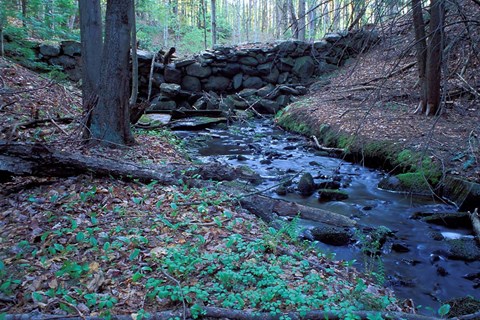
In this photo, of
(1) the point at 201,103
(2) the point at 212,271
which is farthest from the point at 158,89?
(2) the point at 212,271

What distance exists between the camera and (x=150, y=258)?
3693 mm

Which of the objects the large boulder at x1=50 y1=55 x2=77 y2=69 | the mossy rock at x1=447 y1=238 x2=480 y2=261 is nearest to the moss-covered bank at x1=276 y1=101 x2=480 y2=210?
the mossy rock at x1=447 y1=238 x2=480 y2=261

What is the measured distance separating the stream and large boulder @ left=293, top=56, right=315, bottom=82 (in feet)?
23.1

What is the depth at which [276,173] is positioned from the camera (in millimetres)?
9477

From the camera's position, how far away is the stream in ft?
15.5

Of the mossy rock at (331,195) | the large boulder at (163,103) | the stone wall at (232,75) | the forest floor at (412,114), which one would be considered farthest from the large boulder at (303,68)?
the mossy rock at (331,195)

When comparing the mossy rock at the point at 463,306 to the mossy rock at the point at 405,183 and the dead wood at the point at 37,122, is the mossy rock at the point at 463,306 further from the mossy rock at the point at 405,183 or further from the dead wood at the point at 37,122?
the dead wood at the point at 37,122

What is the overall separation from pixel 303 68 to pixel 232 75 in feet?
12.9

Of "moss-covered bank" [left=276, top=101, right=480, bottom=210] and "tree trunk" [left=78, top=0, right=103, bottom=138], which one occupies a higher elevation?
"tree trunk" [left=78, top=0, right=103, bottom=138]

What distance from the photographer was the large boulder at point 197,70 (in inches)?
749

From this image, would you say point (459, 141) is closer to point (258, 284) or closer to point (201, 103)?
point (258, 284)

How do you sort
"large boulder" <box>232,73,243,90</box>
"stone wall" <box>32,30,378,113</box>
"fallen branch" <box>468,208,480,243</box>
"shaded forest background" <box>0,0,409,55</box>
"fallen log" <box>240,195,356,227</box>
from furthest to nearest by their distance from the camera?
"large boulder" <box>232,73,243,90</box>, "stone wall" <box>32,30,378,113</box>, "fallen branch" <box>468,208,480,243</box>, "fallen log" <box>240,195,356,227</box>, "shaded forest background" <box>0,0,409,55</box>

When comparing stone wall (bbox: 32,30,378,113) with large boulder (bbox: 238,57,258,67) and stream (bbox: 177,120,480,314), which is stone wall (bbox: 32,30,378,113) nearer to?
large boulder (bbox: 238,57,258,67)

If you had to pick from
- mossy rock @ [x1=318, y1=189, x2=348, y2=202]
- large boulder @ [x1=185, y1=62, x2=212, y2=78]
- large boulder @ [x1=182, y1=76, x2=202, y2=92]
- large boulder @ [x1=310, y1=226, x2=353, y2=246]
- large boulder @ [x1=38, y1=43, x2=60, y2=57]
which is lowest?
large boulder @ [x1=310, y1=226, x2=353, y2=246]
